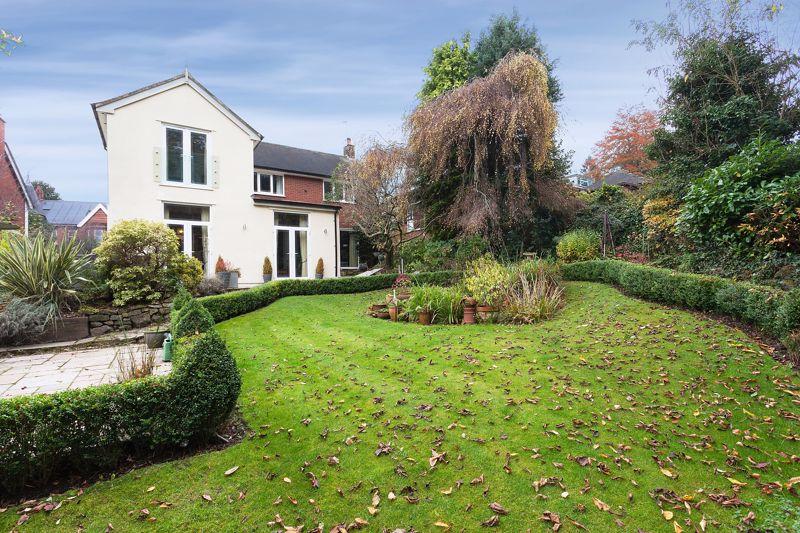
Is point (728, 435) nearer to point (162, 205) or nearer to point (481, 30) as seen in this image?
point (162, 205)

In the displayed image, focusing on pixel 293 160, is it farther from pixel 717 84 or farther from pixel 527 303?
pixel 717 84

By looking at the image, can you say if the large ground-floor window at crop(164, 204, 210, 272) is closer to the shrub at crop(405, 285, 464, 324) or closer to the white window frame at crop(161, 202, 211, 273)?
the white window frame at crop(161, 202, 211, 273)

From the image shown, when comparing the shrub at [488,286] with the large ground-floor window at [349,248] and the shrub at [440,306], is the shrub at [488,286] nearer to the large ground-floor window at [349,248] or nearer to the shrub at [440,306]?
the shrub at [440,306]

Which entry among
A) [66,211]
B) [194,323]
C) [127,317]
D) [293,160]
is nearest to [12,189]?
[293,160]

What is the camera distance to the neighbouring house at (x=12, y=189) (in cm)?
1958

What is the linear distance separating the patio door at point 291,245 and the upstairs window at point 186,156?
11.6ft

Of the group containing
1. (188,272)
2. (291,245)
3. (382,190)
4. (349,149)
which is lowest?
(188,272)

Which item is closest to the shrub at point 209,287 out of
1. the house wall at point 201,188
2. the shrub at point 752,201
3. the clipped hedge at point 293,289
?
the clipped hedge at point 293,289

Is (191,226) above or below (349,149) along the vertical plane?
below

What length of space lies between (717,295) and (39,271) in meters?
13.3

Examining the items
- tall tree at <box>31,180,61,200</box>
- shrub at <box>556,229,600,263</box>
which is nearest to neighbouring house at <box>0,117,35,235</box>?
shrub at <box>556,229,600,263</box>

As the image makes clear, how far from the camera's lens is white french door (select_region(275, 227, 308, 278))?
17484 mm

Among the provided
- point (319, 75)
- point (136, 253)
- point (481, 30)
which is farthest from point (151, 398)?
point (481, 30)

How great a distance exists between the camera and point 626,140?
26094mm
